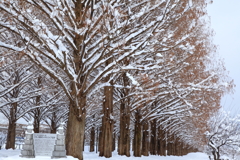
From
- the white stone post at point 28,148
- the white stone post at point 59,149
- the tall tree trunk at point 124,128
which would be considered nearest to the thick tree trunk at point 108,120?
the tall tree trunk at point 124,128

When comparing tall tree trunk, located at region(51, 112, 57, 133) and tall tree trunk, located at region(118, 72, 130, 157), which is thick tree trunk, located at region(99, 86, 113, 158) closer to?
tall tree trunk, located at region(118, 72, 130, 157)

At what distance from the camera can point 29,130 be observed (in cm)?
807

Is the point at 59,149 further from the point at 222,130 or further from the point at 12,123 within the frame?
the point at 222,130

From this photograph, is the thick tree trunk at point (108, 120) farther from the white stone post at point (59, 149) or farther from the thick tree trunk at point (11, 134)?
the thick tree trunk at point (11, 134)

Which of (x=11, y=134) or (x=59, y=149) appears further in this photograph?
(x=11, y=134)

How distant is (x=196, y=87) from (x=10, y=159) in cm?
913

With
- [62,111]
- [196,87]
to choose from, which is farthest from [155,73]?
[62,111]

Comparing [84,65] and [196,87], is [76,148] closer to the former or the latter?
[84,65]

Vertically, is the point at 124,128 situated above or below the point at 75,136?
above

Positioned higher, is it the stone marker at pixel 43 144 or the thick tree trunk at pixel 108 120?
the thick tree trunk at pixel 108 120

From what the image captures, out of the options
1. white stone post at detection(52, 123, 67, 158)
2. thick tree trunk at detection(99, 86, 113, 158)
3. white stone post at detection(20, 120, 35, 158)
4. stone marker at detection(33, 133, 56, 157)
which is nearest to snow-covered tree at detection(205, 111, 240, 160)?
thick tree trunk at detection(99, 86, 113, 158)

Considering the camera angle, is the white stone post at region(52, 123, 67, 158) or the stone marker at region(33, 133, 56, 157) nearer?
the white stone post at region(52, 123, 67, 158)

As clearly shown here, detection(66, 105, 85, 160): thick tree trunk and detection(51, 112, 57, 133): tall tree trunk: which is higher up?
detection(51, 112, 57, 133): tall tree trunk

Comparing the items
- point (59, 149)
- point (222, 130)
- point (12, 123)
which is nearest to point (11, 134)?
point (12, 123)
